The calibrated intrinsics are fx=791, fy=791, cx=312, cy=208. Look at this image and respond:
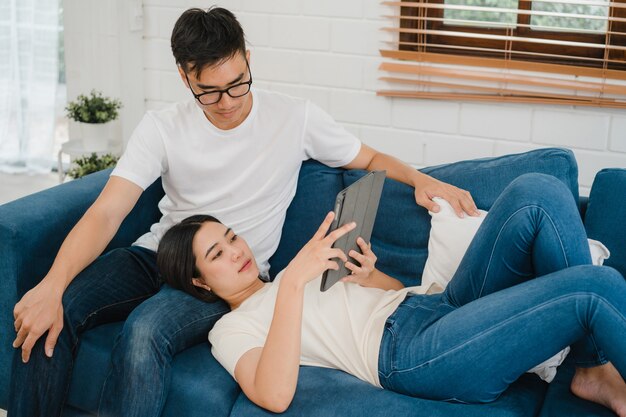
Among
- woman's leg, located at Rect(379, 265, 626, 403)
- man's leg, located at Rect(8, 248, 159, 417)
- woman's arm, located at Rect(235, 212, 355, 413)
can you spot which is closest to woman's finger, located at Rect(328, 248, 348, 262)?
woman's arm, located at Rect(235, 212, 355, 413)

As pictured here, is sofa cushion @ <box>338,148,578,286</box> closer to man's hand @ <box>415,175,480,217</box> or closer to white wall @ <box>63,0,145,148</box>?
man's hand @ <box>415,175,480,217</box>

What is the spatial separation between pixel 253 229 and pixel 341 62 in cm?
121

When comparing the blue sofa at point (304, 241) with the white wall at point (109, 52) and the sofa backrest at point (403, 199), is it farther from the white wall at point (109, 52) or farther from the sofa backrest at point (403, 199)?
the white wall at point (109, 52)

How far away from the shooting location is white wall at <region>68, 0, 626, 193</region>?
294 centimetres

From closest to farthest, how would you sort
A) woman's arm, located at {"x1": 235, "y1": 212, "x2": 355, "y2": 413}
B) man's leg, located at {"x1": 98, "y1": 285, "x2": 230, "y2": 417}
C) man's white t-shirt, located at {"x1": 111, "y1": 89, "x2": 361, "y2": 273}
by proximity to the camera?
woman's arm, located at {"x1": 235, "y1": 212, "x2": 355, "y2": 413}, man's leg, located at {"x1": 98, "y1": 285, "x2": 230, "y2": 417}, man's white t-shirt, located at {"x1": 111, "y1": 89, "x2": 361, "y2": 273}

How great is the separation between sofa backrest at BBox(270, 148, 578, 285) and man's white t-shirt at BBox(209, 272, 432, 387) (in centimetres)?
33

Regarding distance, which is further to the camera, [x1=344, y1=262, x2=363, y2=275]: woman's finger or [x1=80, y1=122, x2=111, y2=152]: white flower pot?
[x1=80, y1=122, x2=111, y2=152]: white flower pot

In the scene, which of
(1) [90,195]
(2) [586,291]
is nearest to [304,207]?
(1) [90,195]

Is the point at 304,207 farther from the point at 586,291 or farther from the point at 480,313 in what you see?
the point at 586,291

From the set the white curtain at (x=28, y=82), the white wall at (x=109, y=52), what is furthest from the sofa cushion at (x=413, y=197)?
the white curtain at (x=28, y=82)

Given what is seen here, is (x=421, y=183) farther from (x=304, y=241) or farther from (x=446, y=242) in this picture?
(x=304, y=241)

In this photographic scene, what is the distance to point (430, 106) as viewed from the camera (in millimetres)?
3115

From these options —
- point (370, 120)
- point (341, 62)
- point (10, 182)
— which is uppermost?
point (341, 62)

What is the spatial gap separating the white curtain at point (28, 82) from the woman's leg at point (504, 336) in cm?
292
